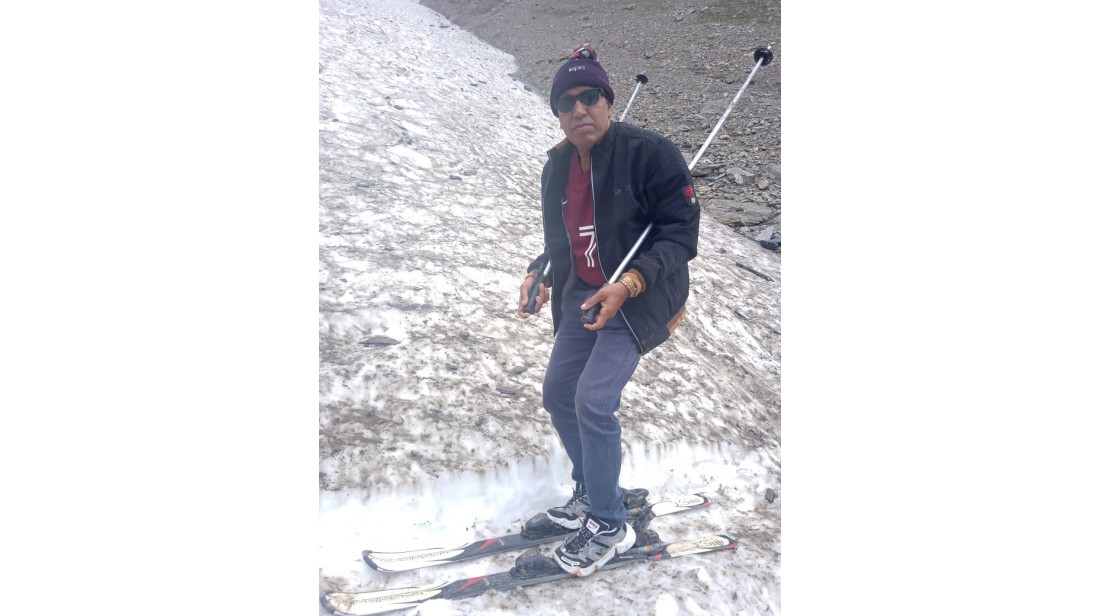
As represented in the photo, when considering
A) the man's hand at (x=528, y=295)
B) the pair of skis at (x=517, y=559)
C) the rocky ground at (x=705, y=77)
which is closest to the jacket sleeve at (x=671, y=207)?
the man's hand at (x=528, y=295)

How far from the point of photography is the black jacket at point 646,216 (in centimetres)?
247

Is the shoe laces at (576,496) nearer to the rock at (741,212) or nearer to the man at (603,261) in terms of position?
the man at (603,261)

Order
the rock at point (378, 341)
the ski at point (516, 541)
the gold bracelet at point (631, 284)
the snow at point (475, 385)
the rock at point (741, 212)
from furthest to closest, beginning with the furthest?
the rock at point (741, 212) < the rock at point (378, 341) < the snow at point (475, 385) < the ski at point (516, 541) < the gold bracelet at point (631, 284)

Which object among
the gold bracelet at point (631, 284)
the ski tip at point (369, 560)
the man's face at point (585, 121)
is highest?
the man's face at point (585, 121)

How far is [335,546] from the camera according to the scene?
2689 mm

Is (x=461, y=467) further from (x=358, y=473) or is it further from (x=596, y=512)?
(x=596, y=512)

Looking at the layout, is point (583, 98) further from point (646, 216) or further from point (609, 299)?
point (609, 299)

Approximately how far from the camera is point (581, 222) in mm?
2658

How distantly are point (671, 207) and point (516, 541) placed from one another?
5.41 ft

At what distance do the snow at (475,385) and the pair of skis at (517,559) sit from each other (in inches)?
1.7

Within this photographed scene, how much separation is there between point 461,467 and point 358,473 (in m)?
0.48

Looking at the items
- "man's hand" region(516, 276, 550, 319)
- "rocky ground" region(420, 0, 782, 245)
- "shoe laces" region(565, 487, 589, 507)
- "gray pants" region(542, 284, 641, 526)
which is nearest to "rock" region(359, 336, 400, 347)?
"man's hand" region(516, 276, 550, 319)

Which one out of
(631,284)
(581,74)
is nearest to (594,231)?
(631,284)

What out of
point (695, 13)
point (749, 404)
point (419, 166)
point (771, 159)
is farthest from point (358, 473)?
point (695, 13)
